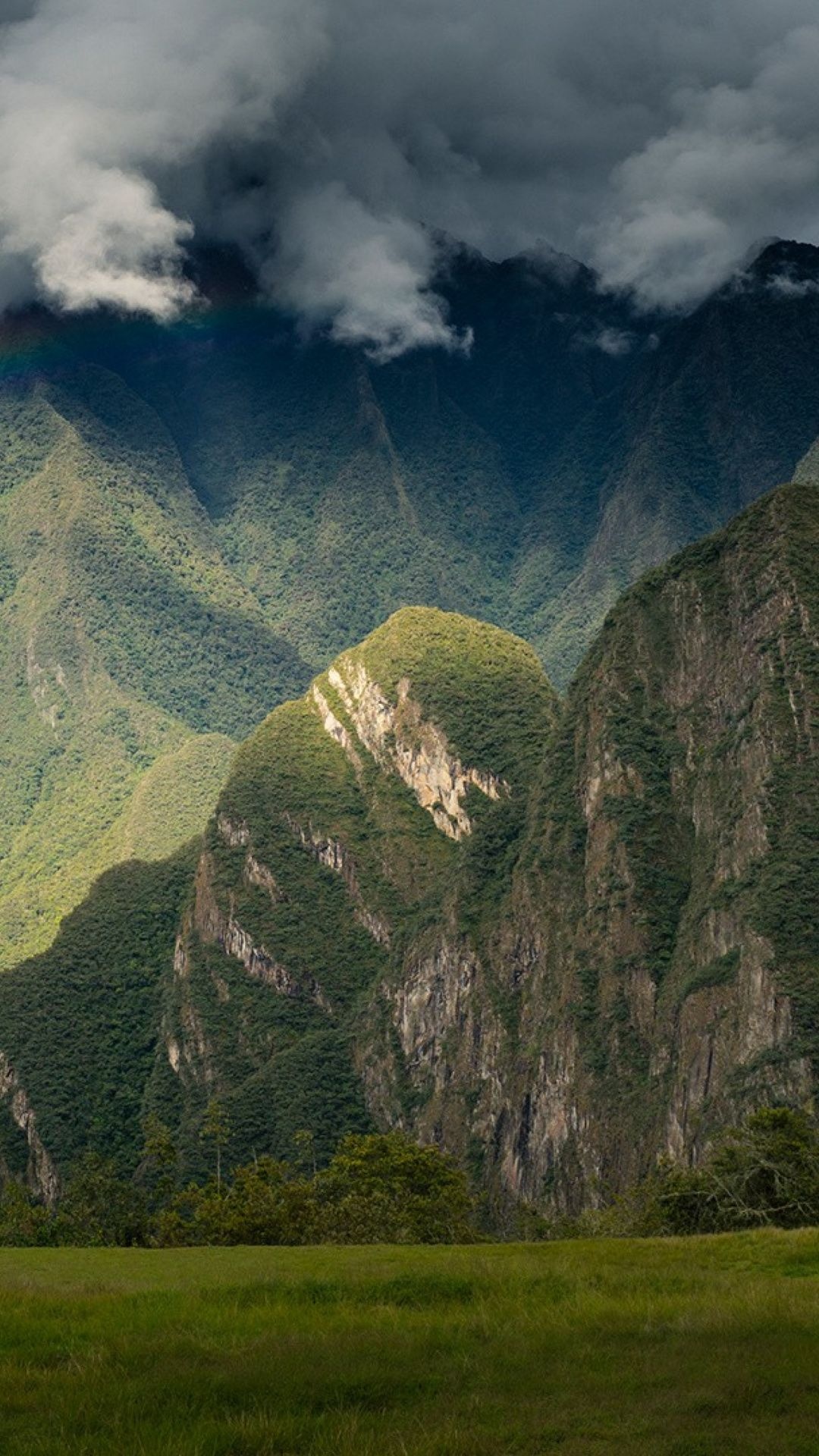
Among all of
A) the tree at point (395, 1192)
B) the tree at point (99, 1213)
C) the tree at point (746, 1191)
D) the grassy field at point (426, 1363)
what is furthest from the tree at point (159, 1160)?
the grassy field at point (426, 1363)

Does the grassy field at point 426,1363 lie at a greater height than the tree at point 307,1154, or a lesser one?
greater

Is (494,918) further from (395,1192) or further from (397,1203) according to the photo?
(397,1203)

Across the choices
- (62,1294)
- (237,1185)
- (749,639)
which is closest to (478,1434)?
(62,1294)

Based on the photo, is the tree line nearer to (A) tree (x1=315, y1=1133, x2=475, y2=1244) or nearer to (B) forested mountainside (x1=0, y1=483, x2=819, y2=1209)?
(A) tree (x1=315, y1=1133, x2=475, y2=1244)

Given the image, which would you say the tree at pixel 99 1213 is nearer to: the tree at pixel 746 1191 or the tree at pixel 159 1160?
the tree at pixel 159 1160

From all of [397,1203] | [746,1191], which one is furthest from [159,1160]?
[746,1191]

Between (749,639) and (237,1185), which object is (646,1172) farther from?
(749,639)
